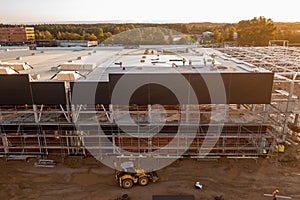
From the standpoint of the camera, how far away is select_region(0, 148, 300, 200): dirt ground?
1212cm

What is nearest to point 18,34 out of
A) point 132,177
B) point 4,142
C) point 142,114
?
point 4,142

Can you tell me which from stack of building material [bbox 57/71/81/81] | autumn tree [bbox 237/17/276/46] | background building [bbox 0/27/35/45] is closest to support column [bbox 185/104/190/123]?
stack of building material [bbox 57/71/81/81]

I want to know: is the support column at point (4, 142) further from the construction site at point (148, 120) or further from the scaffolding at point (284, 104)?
the scaffolding at point (284, 104)

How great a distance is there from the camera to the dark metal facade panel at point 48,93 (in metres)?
14.0

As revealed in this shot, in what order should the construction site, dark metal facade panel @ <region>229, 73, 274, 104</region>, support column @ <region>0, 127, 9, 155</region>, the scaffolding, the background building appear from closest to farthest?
dark metal facade panel @ <region>229, 73, 274, 104</region>
the construction site
support column @ <region>0, 127, 9, 155</region>
the scaffolding
the background building

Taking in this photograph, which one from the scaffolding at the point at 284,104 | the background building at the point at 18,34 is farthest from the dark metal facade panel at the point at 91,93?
the background building at the point at 18,34

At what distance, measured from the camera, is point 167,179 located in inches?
518

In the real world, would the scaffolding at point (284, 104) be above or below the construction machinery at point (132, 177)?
above

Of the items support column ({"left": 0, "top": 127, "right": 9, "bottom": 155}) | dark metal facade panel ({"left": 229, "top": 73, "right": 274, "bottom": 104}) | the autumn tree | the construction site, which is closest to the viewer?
dark metal facade panel ({"left": 229, "top": 73, "right": 274, "bottom": 104})

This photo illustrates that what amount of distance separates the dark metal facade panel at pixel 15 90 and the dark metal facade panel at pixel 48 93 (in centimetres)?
38

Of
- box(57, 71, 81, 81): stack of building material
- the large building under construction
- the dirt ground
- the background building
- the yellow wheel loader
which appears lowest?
the dirt ground

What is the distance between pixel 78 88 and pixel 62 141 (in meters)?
4.12

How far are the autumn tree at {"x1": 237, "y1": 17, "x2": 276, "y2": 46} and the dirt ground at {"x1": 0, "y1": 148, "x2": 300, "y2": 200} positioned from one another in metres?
47.2

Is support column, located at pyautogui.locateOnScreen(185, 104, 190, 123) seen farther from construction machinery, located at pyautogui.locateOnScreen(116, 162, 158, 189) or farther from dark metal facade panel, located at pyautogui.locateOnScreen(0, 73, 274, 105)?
construction machinery, located at pyautogui.locateOnScreen(116, 162, 158, 189)
